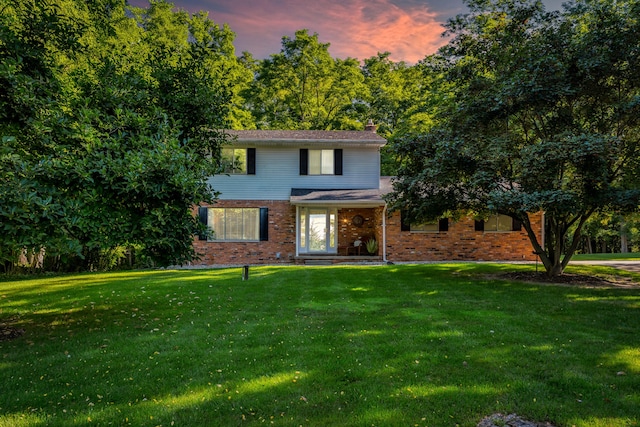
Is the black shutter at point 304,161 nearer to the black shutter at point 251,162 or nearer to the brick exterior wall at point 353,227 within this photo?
the black shutter at point 251,162

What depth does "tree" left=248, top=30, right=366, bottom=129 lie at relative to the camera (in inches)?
987

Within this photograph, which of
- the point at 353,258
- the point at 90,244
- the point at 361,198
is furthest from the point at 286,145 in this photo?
the point at 90,244

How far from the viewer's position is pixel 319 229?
1712cm

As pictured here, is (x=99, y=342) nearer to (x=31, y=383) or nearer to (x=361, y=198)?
(x=31, y=383)

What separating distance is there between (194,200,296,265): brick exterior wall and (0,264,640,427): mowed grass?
776cm

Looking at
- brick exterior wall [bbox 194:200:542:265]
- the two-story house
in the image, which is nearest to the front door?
the two-story house

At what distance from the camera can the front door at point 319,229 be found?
16922mm

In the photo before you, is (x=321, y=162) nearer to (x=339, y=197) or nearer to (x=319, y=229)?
(x=339, y=197)

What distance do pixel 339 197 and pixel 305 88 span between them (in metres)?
13.5

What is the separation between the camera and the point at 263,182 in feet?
53.6

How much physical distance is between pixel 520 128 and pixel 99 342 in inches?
456

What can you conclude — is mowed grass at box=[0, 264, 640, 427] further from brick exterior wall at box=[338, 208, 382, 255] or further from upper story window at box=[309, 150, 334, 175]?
upper story window at box=[309, 150, 334, 175]

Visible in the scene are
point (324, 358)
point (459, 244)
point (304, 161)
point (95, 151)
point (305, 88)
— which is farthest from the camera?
point (305, 88)

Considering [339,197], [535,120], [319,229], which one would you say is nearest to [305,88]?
[319,229]
